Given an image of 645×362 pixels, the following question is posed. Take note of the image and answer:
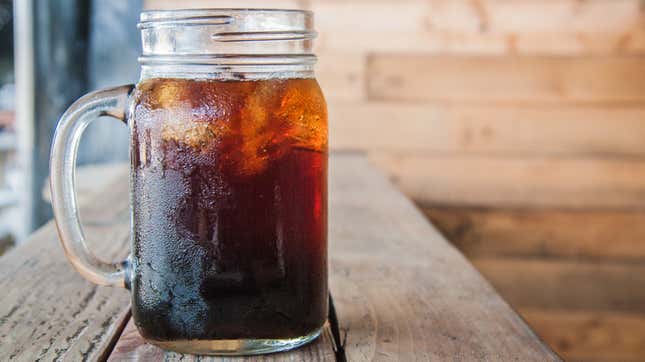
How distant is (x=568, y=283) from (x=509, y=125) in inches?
18.3

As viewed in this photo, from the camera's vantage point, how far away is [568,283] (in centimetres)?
245

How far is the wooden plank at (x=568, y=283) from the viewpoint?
2.44 meters

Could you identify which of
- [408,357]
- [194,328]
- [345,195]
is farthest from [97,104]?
[345,195]

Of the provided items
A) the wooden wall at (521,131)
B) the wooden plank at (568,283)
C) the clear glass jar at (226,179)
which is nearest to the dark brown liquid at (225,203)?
the clear glass jar at (226,179)

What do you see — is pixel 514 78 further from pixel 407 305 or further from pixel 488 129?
pixel 407 305

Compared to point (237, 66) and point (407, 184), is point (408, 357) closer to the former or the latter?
point (237, 66)

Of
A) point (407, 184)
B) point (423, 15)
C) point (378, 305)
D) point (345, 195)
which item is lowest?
point (407, 184)

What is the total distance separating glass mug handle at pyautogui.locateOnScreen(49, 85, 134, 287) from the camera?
0.68 meters

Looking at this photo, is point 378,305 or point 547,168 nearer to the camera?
point 378,305

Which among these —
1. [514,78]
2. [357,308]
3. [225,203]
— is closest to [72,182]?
[225,203]

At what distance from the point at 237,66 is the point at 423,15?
1803 millimetres

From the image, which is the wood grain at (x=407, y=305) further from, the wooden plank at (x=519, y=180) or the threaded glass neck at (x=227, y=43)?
the wooden plank at (x=519, y=180)

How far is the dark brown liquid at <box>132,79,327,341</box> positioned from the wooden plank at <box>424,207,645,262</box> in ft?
6.03

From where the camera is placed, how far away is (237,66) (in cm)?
63
